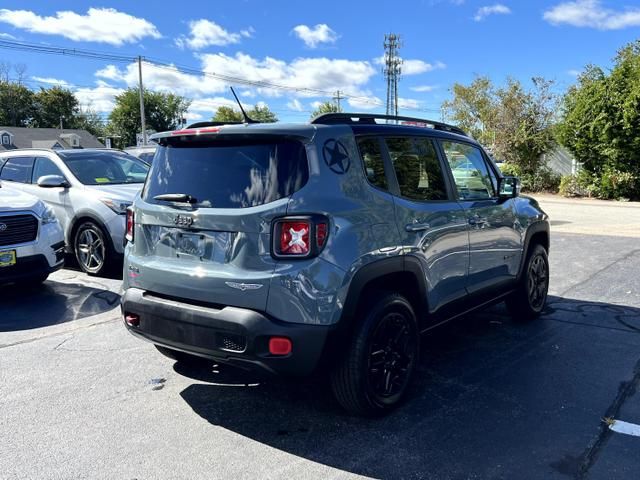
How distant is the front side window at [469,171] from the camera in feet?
14.0

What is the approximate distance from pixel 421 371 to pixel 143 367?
2.20 meters

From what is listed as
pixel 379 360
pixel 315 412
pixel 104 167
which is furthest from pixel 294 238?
pixel 104 167

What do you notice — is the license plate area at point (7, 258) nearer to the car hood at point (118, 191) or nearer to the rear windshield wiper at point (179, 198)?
the car hood at point (118, 191)

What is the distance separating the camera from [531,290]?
545 cm

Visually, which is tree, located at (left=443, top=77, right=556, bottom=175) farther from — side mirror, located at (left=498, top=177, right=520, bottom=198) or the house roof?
the house roof

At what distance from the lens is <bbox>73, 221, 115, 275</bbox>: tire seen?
696 centimetres

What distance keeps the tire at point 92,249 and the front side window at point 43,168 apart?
124 cm

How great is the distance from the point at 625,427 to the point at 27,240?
5.98 meters

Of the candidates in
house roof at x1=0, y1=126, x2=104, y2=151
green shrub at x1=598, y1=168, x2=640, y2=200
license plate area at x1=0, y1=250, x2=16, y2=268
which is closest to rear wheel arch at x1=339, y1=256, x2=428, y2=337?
license plate area at x1=0, y1=250, x2=16, y2=268

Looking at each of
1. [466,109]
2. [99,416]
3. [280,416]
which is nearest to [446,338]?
[280,416]

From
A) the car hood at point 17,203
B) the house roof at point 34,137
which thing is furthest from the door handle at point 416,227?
the house roof at point 34,137

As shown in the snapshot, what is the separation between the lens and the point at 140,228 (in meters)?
3.56

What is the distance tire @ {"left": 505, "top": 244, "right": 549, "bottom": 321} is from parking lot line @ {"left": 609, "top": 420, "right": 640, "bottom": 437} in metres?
2.03

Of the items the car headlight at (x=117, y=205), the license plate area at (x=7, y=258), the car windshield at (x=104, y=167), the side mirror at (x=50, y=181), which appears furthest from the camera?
the car windshield at (x=104, y=167)
